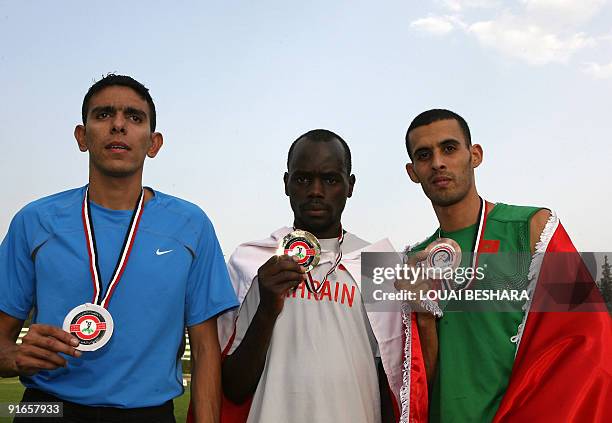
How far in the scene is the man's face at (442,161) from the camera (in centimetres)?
403

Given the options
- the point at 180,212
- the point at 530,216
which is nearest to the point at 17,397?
the point at 180,212

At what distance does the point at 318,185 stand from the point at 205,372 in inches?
57.6

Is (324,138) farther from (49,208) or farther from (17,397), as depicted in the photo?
(17,397)

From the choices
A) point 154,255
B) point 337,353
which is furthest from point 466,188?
point 154,255

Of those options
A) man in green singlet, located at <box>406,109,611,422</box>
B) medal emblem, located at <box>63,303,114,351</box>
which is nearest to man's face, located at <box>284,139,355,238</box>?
man in green singlet, located at <box>406,109,611,422</box>

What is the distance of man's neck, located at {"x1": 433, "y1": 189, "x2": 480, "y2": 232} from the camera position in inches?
163

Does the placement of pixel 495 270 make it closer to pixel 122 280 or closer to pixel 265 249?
pixel 265 249

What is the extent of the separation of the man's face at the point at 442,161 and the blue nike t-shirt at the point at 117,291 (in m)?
1.65

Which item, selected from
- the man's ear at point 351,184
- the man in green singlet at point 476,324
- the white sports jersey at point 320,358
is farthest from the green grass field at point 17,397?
the man in green singlet at point 476,324

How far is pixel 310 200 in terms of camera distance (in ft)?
13.1

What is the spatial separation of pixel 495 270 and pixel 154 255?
224 centimetres

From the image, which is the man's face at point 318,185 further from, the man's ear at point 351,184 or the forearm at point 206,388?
the forearm at point 206,388

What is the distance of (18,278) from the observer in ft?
10.6

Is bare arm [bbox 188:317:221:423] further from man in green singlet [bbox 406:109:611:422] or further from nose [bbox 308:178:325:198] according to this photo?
man in green singlet [bbox 406:109:611:422]
